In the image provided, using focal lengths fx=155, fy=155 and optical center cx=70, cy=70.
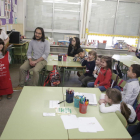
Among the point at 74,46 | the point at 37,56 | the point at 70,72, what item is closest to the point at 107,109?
the point at 37,56

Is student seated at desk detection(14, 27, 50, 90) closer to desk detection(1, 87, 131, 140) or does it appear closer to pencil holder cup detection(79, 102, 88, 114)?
desk detection(1, 87, 131, 140)

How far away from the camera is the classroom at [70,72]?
138cm

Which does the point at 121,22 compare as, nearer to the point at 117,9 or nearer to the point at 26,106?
the point at 117,9

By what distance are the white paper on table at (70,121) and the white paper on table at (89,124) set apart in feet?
0.14

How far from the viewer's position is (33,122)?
4.53 ft

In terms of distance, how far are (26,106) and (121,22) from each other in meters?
5.87

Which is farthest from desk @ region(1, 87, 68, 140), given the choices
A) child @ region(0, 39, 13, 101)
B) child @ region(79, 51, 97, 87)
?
child @ region(79, 51, 97, 87)

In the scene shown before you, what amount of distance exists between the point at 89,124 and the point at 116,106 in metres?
0.44

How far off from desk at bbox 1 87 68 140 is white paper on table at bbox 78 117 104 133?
6.5 inches

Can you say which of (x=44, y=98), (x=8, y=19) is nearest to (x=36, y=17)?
(x=8, y=19)

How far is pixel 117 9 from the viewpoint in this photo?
617 centimetres

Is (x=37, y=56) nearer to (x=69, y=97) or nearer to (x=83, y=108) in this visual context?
(x=69, y=97)

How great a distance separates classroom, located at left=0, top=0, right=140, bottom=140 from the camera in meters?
1.38

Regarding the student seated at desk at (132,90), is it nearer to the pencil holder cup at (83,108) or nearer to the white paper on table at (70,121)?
the pencil holder cup at (83,108)
